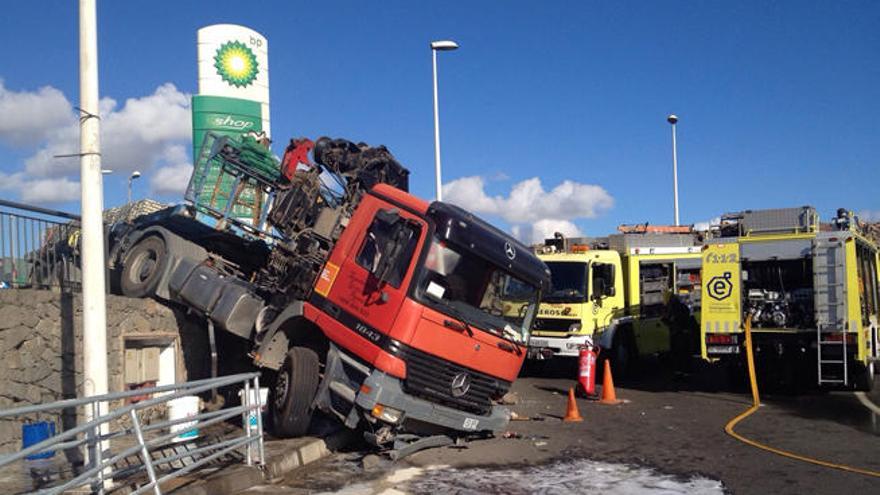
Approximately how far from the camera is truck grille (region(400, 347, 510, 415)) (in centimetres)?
851

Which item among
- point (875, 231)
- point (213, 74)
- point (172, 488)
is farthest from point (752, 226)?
point (213, 74)

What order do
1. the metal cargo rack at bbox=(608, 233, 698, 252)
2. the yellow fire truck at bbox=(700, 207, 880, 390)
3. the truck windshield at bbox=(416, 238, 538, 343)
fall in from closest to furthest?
the truck windshield at bbox=(416, 238, 538, 343)
the yellow fire truck at bbox=(700, 207, 880, 390)
the metal cargo rack at bbox=(608, 233, 698, 252)

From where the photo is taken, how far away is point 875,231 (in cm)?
1839

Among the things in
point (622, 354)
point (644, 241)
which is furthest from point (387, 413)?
point (644, 241)

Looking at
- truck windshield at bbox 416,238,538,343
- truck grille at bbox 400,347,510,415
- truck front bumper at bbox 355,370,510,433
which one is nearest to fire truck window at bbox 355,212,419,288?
truck windshield at bbox 416,238,538,343

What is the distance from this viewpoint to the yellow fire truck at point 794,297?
12953mm

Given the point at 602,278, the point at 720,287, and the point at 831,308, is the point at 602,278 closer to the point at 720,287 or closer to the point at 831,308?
the point at 720,287

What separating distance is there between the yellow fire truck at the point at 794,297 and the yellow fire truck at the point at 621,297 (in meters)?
2.27

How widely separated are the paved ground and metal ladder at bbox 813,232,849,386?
0.63m

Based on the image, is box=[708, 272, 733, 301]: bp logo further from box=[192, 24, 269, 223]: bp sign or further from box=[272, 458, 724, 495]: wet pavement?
box=[192, 24, 269, 223]: bp sign

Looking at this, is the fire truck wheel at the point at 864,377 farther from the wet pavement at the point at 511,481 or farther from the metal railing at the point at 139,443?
the metal railing at the point at 139,443

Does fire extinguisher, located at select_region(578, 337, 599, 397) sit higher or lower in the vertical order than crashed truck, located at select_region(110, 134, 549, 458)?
lower

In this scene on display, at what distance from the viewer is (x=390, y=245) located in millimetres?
8844

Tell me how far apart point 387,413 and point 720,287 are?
820cm
